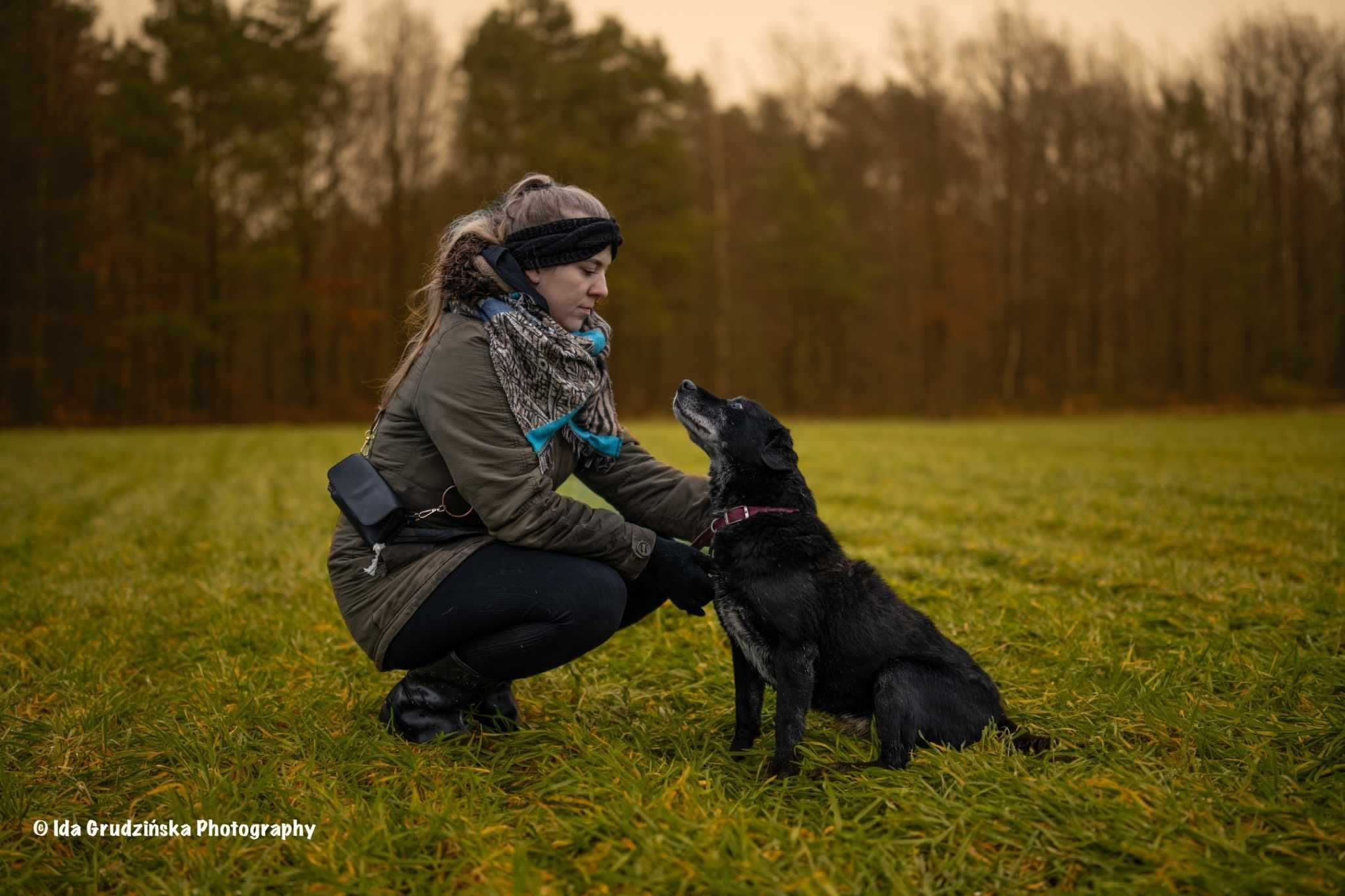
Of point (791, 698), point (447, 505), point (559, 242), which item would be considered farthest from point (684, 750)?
point (559, 242)

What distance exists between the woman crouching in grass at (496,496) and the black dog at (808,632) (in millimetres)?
247

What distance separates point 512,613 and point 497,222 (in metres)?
1.47

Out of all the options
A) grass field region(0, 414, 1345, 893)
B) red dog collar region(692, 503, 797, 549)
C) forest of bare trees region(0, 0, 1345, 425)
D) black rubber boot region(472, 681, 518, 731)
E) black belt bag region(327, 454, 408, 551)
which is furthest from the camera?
forest of bare trees region(0, 0, 1345, 425)

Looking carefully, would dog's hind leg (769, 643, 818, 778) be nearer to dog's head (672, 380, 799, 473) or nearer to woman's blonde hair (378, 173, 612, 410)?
dog's head (672, 380, 799, 473)

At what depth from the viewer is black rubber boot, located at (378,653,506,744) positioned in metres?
3.33

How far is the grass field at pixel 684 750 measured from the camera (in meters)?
2.43

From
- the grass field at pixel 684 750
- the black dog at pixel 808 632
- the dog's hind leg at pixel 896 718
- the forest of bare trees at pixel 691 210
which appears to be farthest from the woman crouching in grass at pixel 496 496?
the forest of bare trees at pixel 691 210

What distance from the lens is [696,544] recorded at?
379cm

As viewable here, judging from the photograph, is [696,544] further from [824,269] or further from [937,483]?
[824,269]

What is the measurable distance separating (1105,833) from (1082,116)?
39.5 metres

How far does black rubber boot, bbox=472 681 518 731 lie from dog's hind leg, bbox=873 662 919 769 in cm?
140

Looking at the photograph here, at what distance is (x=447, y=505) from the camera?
10.8 ft

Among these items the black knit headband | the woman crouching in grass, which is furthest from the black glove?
the black knit headband

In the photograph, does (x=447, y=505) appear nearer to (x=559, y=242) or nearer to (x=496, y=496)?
(x=496, y=496)
